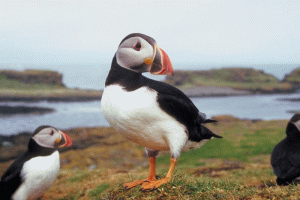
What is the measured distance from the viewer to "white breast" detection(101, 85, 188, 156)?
10.7ft

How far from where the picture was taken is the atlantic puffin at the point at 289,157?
5641mm

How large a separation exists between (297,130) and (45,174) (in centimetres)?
471

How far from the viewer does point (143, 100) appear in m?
3.28

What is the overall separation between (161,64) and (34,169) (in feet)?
10.6

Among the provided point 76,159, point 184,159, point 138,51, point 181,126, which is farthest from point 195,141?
point 76,159

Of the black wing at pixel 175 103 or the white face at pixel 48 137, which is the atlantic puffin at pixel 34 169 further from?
the black wing at pixel 175 103

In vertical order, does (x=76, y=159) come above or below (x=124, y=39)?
below

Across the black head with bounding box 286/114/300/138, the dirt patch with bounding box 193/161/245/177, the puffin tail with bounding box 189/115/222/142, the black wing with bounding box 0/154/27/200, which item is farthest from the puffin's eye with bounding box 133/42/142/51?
the dirt patch with bounding box 193/161/245/177

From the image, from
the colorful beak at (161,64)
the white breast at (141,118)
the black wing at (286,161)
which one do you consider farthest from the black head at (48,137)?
the black wing at (286,161)

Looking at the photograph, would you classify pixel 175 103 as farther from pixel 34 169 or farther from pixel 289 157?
pixel 289 157

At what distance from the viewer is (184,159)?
1210 cm

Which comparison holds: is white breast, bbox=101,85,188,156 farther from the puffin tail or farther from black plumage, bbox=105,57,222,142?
the puffin tail

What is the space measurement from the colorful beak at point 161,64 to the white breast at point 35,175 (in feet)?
9.90

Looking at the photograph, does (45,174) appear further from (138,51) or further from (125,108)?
(138,51)
